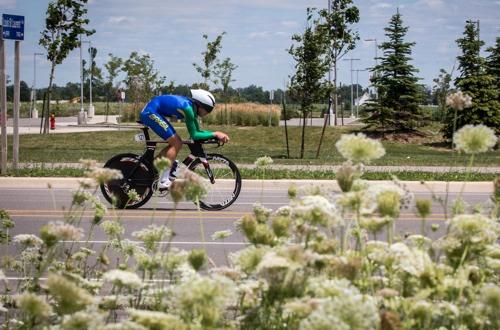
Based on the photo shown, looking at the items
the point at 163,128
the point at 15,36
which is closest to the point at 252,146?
the point at 15,36

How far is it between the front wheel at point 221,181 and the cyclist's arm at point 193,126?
42 centimetres

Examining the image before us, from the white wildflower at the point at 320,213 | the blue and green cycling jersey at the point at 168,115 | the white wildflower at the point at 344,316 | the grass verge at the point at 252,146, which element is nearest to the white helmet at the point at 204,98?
the blue and green cycling jersey at the point at 168,115

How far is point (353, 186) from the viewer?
323 centimetres

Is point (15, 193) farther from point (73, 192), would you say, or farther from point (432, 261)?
point (432, 261)

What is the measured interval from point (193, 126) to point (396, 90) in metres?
29.8

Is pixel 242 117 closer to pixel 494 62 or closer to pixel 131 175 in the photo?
pixel 494 62

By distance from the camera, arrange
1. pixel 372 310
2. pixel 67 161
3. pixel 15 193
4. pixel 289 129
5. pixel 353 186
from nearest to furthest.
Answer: pixel 372 310, pixel 353 186, pixel 15 193, pixel 67 161, pixel 289 129

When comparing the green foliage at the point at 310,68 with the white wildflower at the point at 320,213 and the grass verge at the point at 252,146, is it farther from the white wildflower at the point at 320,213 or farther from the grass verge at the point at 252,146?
the white wildflower at the point at 320,213

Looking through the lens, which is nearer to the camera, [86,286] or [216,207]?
[86,286]

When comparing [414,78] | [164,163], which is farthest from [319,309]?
[414,78]

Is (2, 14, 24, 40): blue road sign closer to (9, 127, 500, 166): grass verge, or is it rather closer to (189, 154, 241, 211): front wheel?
(9, 127, 500, 166): grass verge

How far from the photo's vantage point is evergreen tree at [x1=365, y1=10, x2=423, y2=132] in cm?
3994

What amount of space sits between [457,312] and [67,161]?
20352mm

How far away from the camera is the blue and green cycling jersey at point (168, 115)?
40.9 feet
